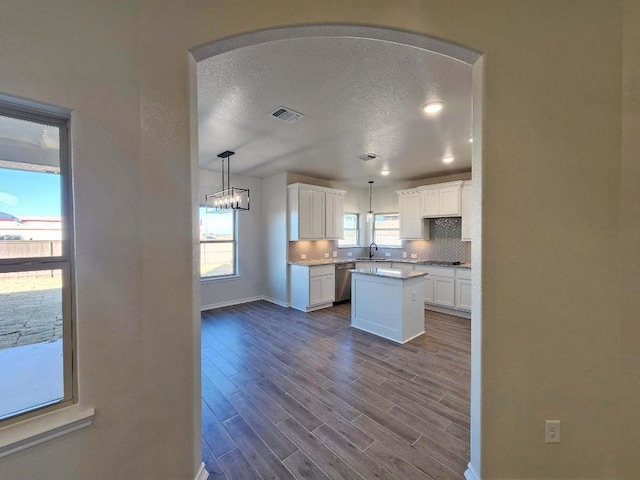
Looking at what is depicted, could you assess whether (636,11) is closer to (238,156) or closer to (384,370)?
(384,370)

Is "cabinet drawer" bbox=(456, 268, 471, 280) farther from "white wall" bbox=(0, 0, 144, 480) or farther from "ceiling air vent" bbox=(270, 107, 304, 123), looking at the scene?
"white wall" bbox=(0, 0, 144, 480)

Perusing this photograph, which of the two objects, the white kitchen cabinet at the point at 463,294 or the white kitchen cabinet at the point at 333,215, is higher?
the white kitchen cabinet at the point at 333,215

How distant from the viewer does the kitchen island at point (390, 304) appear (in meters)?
3.74

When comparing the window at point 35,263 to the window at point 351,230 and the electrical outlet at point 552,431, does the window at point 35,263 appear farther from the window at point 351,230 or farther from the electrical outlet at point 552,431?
the window at point 351,230

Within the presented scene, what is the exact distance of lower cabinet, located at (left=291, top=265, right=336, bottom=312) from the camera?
5.23 m

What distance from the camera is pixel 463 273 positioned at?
4.83 meters

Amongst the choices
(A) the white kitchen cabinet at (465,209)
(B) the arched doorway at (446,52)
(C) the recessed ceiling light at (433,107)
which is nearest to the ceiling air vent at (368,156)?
(C) the recessed ceiling light at (433,107)

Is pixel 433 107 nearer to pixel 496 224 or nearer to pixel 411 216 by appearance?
pixel 496 224

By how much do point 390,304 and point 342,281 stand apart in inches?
85.7

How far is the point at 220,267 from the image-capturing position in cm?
562

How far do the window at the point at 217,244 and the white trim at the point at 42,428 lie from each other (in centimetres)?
430

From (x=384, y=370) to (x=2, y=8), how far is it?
3.72 metres

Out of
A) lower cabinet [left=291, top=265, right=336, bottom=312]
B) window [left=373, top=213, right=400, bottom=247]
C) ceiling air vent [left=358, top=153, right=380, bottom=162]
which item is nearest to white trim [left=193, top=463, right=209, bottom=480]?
lower cabinet [left=291, top=265, right=336, bottom=312]

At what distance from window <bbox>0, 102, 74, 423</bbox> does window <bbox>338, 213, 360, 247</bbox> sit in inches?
241
